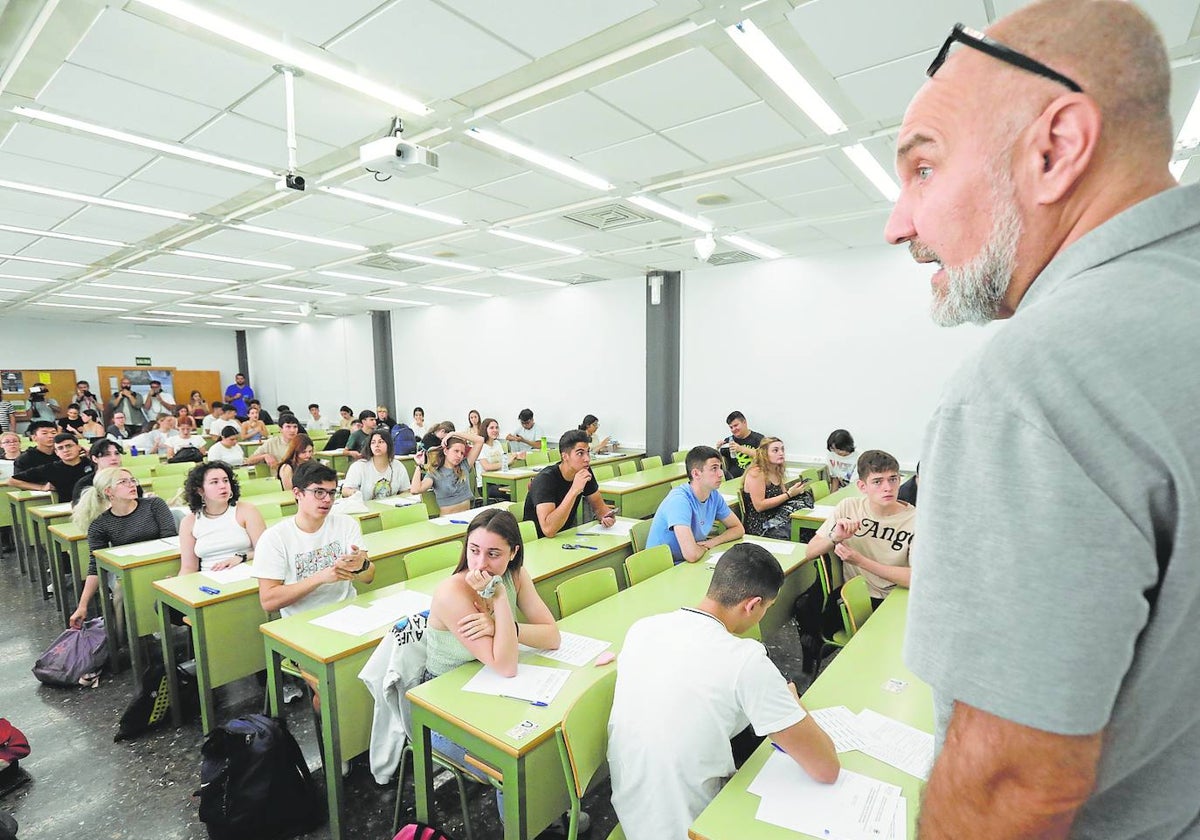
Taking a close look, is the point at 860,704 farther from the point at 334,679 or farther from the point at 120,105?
the point at 120,105

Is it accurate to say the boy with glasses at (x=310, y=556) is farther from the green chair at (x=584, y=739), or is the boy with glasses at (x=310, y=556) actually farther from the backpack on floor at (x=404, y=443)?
the backpack on floor at (x=404, y=443)

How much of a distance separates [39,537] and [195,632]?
11.4 feet

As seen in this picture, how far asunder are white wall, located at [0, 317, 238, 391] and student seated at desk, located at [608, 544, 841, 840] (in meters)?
18.0

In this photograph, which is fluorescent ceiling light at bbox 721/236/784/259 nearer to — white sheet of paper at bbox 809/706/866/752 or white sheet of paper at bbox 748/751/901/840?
white sheet of paper at bbox 809/706/866/752

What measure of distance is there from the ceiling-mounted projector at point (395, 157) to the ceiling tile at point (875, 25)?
2.05 metres

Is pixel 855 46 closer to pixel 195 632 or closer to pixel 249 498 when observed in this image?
pixel 195 632

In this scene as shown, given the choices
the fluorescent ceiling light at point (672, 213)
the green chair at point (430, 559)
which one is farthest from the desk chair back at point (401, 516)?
the fluorescent ceiling light at point (672, 213)

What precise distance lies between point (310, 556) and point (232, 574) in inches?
24.1

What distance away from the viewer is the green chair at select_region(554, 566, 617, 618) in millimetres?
2625

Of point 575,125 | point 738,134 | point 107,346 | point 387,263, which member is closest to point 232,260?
point 387,263

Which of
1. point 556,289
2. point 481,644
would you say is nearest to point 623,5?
point 481,644

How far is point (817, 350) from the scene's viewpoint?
7246 millimetres

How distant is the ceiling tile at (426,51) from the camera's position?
241 cm

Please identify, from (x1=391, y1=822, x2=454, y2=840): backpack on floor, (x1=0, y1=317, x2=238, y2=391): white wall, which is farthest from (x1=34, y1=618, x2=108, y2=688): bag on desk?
(x1=0, y1=317, x2=238, y2=391): white wall
